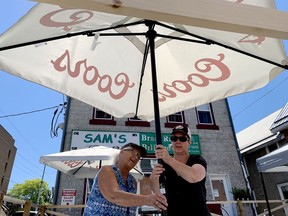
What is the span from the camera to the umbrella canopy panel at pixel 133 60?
6.10 feet

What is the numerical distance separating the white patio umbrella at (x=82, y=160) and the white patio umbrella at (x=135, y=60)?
1293 mm

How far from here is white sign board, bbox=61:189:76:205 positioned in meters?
7.21

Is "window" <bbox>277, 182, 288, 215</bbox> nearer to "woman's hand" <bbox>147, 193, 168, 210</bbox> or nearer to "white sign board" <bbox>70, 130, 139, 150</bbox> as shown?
"white sign board" <bbox>70, 130, 139, 150</bbox>

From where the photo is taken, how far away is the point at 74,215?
7207 millimetres

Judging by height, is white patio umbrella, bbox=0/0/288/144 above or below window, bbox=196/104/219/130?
below

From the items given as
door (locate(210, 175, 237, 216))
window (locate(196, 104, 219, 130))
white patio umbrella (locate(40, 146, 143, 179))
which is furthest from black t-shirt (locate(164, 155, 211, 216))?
window (locate(196, 104, 219, 130))

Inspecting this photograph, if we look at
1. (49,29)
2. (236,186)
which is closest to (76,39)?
(49,29)

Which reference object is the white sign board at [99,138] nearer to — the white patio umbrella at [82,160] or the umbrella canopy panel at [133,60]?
the white patio umbrella at [82,160]

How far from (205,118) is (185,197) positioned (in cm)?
900

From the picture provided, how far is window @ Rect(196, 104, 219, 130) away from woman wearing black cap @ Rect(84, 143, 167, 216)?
832 cm

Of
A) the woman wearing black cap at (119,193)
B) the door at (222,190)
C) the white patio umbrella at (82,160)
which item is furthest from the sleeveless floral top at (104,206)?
the door at (222,190)

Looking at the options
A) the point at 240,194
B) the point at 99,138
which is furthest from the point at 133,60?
the point at 240,194

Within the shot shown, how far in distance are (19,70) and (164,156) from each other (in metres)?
1.60

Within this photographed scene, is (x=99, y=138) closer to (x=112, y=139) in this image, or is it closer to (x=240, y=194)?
(x=112, y=139)
